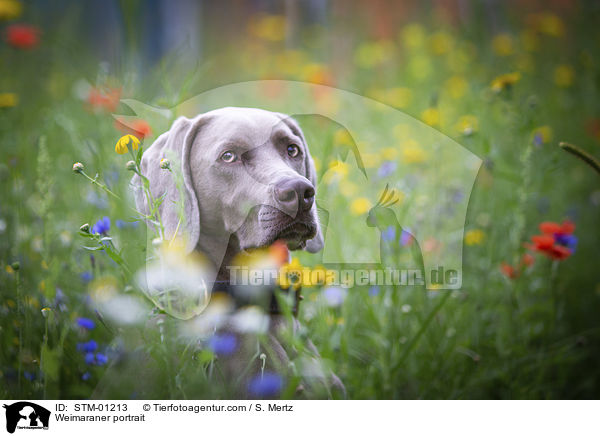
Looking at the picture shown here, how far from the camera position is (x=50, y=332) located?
1374 mm

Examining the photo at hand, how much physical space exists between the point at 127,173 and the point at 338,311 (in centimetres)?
70

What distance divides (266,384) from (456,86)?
229 cm

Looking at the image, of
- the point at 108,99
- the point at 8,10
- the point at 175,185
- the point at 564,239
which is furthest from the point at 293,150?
the point at 8,10

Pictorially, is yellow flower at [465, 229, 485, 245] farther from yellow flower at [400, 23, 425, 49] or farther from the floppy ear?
yellow flower at [400, 23, 425, 49]

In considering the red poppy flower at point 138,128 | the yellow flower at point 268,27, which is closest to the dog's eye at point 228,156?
the red poppy flower at point 138,128

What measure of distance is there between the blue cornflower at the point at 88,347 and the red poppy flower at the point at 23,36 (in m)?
1.59

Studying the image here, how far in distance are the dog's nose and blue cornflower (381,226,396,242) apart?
334 mm

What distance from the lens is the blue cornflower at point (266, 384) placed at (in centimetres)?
121

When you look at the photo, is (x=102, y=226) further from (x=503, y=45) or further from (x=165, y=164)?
(x=503, y=45)

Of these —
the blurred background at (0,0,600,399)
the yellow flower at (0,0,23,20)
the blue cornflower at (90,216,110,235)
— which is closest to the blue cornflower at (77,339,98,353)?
the blurred background at (0,0,600,399)

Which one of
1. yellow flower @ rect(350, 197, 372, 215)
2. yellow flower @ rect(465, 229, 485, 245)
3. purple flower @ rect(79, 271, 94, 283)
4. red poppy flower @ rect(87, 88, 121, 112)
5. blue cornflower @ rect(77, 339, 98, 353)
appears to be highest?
red poppy flower @ rect(87, 88, 121, 112)

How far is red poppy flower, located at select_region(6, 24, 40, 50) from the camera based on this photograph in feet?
7.62
